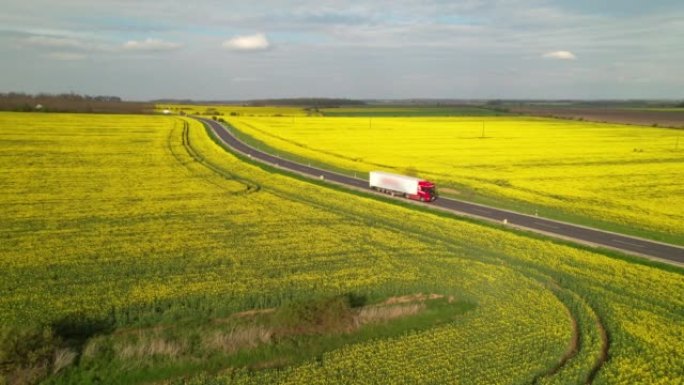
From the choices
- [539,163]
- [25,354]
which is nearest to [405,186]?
[539,163]

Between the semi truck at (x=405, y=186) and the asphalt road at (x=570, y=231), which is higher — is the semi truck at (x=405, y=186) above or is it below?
above

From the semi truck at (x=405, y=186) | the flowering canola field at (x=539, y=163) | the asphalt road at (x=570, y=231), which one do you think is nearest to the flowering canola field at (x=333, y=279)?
the asphalt road at (x=570, y=231)

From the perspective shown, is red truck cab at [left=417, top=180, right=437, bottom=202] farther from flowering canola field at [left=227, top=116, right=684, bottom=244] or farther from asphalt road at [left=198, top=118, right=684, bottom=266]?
flowering canola field at [left=227, top=116, right=684, bottom=244]

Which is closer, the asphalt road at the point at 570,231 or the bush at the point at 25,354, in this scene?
the bush at the point at 25,354

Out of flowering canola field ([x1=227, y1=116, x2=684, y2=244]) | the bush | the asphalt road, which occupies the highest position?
the bush

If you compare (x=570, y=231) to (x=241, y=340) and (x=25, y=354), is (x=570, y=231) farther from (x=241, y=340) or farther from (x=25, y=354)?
(x=25, y=354)

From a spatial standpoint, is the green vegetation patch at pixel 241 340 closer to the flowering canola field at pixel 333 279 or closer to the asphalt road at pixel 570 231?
the flowering canola field at pixel 333 279

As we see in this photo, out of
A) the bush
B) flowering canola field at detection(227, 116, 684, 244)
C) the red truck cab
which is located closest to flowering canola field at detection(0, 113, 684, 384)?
the bush
